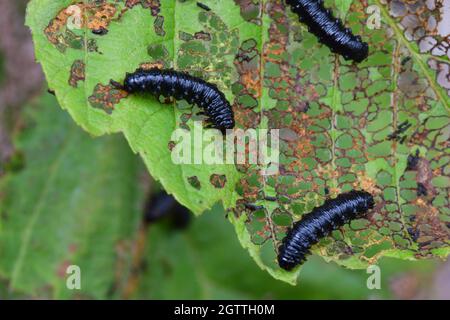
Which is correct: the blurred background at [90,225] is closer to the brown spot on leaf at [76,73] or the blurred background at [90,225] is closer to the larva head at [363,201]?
the brown spot on leaf at [76,73]

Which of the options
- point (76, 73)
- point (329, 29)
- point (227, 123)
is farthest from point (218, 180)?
point (329, 29)

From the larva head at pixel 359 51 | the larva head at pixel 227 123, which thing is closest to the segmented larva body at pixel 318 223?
the larva head at pixel 227 123

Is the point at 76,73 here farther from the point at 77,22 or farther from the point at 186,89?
the point at 186,89

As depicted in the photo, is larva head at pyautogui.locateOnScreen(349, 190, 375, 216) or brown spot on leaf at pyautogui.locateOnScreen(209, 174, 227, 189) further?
larva head at pyautogui.locateOnScreen(349, 190, 375, 216)

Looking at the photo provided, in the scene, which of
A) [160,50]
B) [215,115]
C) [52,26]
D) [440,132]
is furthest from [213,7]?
[440,132]

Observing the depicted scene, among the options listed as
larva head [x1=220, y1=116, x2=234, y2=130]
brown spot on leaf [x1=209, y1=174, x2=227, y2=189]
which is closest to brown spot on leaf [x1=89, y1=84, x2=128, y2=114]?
larva head [x1=220, y1=116, x2=234, y2=130]

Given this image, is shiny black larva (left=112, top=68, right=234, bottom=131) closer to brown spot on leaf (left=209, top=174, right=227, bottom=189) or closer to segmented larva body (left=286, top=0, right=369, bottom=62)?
brown spot on leaf (left=209, top=174, right=227, bottom=189)
